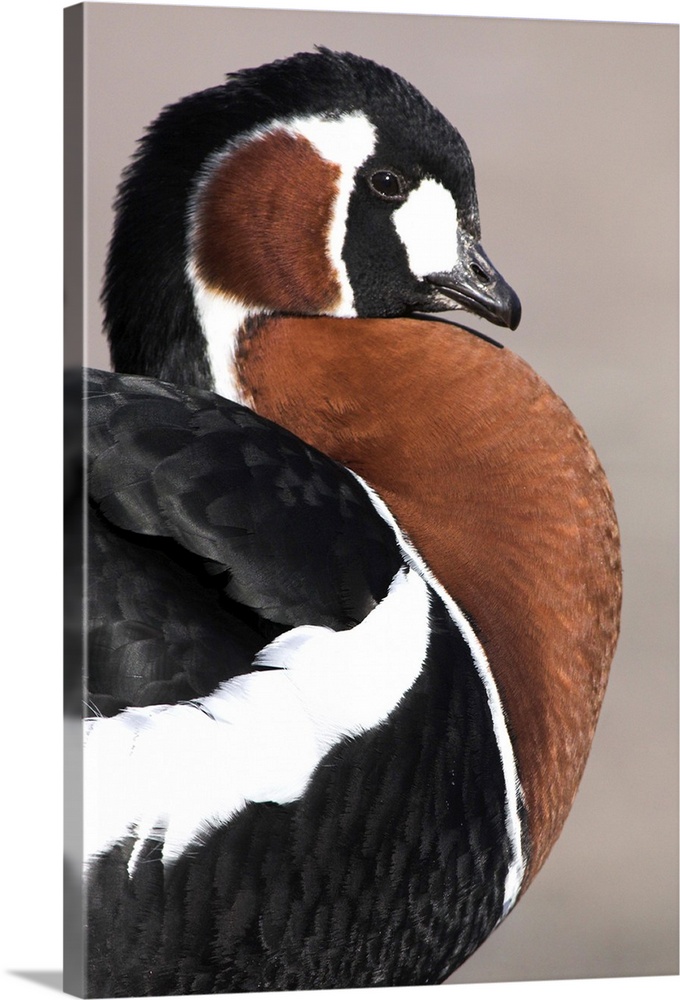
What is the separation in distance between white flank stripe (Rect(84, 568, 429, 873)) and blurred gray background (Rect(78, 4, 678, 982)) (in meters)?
0.51

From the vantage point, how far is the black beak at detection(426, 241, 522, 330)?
212 cm

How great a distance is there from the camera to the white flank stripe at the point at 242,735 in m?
1.84

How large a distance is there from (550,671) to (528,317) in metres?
0.52

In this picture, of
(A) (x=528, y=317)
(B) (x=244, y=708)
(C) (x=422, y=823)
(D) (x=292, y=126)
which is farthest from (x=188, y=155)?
(C) (x=422, y=823)

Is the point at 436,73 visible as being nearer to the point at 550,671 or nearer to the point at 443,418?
the point at 443,418

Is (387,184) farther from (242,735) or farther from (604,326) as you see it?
(242,735)

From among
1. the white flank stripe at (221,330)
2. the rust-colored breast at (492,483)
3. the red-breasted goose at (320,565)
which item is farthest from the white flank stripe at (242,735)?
the white flank stripe at (221,330)

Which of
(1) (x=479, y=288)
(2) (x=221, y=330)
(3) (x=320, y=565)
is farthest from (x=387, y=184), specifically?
(3) (x=320, y=565)

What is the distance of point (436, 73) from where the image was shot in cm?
220

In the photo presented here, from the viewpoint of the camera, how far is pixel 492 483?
2.10 metres

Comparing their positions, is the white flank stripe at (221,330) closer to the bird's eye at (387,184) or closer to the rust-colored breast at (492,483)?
the rust-colored breast at (492,483)

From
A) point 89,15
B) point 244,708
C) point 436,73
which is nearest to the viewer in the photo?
point 244,708

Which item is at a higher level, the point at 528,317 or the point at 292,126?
the point at 292,126

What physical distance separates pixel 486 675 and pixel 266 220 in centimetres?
63
